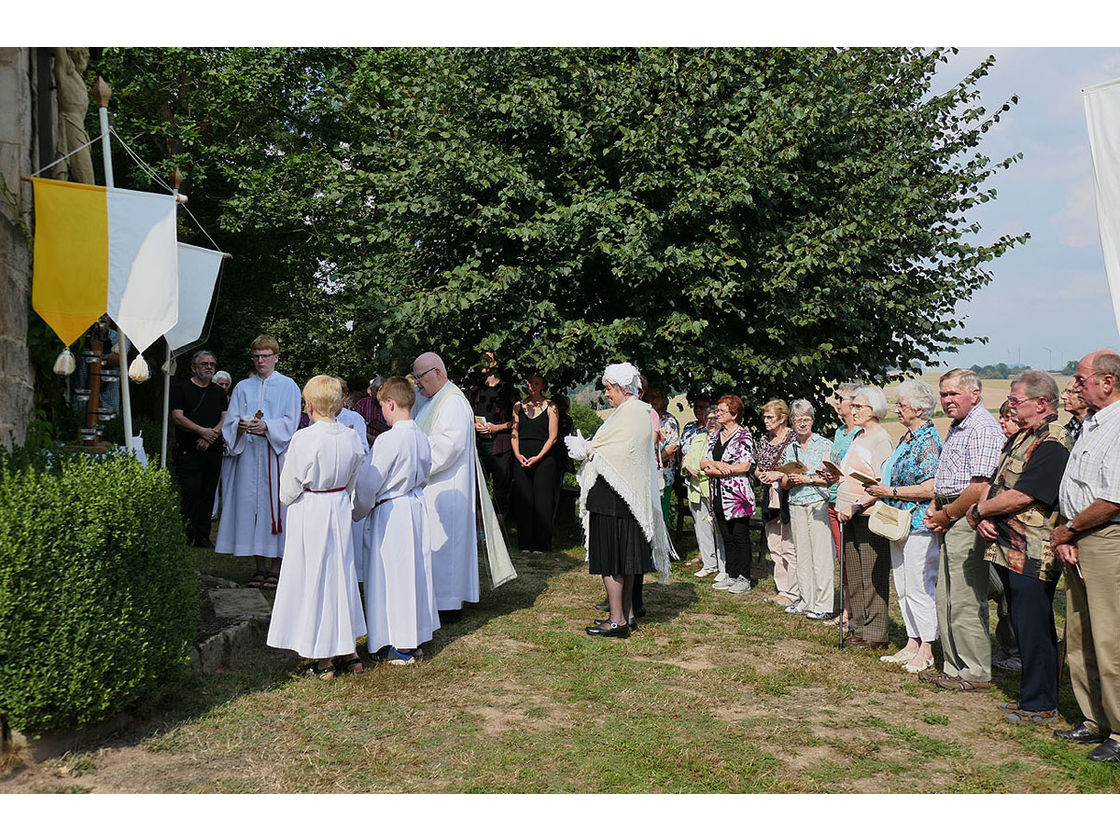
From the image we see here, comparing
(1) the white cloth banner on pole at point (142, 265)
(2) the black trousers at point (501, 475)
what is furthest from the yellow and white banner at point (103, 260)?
(2) the black trousers at point (501, 475)

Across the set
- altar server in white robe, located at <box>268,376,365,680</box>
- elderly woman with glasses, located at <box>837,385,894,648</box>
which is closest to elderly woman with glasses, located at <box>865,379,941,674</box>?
elderly woman with glasses, located at <box>837,385,894,648</box>

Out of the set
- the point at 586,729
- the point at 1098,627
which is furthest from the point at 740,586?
the point at 1098,627

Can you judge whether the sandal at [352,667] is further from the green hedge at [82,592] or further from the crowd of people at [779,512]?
the green hedge at [82,592]

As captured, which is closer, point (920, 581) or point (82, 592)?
point (82, 592)

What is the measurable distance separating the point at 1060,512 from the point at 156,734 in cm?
510

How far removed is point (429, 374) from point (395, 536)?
66.9 inches

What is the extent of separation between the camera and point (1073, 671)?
16.7 feet

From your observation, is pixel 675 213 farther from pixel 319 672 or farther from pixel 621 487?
pixel 319 672

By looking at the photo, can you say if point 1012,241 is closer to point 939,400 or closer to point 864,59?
point 864,59

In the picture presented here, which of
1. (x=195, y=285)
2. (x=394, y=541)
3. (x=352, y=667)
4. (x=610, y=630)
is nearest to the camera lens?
(x=352, y=667)

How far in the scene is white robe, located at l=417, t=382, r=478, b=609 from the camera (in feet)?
24.7

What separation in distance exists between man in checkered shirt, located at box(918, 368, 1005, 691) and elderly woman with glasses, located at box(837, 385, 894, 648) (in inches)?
30.1

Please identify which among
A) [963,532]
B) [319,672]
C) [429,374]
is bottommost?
[319,672]

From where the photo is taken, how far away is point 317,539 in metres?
5.84
